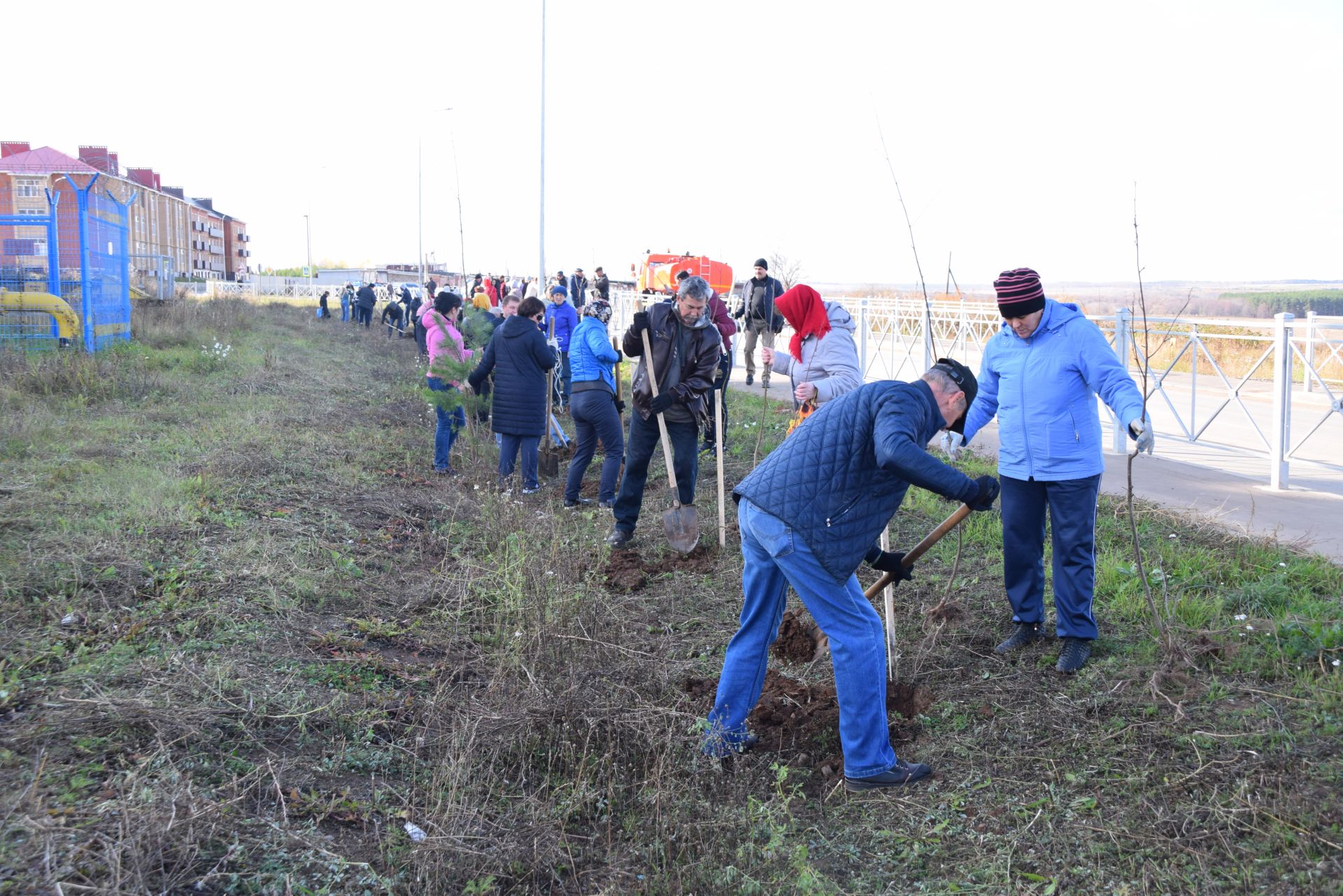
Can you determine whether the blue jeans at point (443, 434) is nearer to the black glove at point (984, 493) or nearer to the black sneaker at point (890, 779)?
the black sneaker at point (890, 779)

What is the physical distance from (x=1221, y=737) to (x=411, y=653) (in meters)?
3.51

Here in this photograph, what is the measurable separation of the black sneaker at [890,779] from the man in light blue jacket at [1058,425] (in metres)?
1.11

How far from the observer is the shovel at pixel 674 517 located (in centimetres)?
661

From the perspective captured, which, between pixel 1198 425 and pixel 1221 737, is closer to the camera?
pixel 1221 737

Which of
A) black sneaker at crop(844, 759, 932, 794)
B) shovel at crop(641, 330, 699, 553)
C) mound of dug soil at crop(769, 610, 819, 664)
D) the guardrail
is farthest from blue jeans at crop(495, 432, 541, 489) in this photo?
black sneaker at crop(844, 759, 932, 794)

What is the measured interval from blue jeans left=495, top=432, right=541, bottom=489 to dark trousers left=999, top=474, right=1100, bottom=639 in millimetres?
4691

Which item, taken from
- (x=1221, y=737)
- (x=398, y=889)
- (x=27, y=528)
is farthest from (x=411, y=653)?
(x=1221, y=737)

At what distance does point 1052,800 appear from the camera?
342 cm

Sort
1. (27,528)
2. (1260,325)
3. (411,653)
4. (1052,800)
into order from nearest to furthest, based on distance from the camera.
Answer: (1052,800) → (411,653) → (27,528) → (1260,325)

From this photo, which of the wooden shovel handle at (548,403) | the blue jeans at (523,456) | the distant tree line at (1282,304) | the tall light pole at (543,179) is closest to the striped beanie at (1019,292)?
the wooden shovel handle at (548,403)

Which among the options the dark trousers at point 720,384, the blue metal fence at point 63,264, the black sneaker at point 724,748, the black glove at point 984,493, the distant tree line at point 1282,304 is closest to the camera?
the black glove at point 984,493

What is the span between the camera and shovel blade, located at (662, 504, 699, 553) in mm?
6609

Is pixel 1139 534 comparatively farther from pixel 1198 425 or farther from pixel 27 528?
pixel 1198 425

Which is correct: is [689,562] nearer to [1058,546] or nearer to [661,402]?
[661,402]
